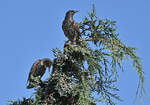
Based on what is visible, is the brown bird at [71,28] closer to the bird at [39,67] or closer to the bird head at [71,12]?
the bird head at [71,12]

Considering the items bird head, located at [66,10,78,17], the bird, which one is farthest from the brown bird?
the bird

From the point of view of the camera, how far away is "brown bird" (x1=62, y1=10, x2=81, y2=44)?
375 cm

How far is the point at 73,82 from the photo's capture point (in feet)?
10.7

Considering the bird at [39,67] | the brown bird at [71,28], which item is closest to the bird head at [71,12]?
the brown bird at [71,28]

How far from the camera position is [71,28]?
12.9ft

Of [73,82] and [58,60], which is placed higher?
[58,60]

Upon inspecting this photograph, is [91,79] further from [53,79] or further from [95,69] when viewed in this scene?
[53,79]

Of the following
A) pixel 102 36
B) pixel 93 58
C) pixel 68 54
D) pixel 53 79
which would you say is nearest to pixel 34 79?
pixel 53 79

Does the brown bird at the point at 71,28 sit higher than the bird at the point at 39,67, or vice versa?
the brown bird at the point at 71,28

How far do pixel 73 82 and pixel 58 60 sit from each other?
0.92 ft

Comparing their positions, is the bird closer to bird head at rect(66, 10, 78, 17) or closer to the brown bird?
the brown bird

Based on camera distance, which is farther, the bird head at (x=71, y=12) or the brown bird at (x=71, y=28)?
the bird head at (x=71, y=12)

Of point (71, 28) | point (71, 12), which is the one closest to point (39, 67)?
point (71, 28)

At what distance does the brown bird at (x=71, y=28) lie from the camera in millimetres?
3754
